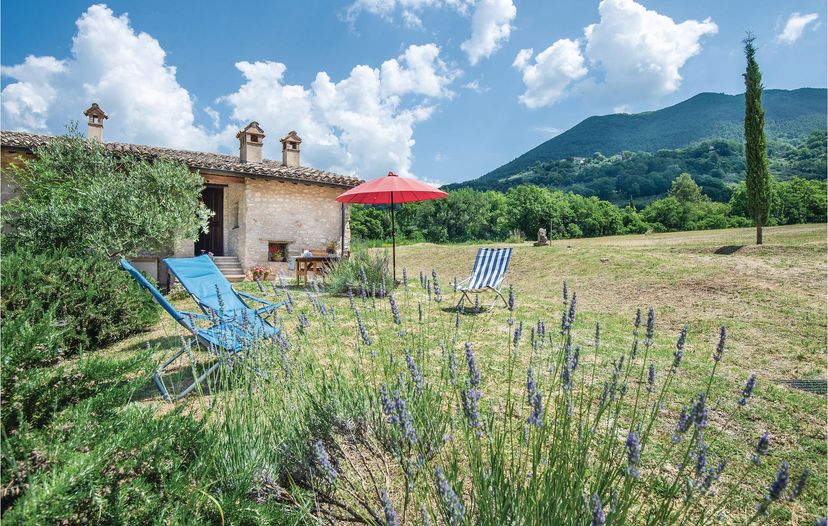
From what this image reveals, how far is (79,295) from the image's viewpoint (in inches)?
173

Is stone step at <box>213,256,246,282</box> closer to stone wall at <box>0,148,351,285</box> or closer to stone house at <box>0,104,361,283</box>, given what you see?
stone house at <box>0,104,361,283</box>

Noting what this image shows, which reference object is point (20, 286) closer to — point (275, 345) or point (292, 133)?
point (275, 345)

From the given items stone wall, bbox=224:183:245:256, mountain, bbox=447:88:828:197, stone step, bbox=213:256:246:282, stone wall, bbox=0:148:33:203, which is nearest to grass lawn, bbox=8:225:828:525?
stone step, bbox=213:256:246:282

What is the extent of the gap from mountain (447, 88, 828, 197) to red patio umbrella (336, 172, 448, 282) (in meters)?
76.6

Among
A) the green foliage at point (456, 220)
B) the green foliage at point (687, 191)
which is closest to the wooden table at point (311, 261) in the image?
the green foliage at point (456, 220)

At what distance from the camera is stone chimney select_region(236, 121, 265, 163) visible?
45.6 feet

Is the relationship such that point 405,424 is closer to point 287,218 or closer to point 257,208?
point 257,208

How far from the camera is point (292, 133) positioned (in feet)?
49.8

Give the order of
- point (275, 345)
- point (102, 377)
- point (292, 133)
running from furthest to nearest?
1. point (292, 133)
2. point (275, 345)
3. point (102, 377)

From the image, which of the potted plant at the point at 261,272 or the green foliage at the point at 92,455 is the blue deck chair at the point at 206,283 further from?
the potted plant at the point at 261,272

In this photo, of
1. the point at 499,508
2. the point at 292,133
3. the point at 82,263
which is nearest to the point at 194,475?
the point at 499,508

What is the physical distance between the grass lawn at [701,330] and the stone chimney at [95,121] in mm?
7704

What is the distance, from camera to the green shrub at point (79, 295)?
403 centimetres

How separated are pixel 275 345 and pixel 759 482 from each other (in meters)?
2.81
